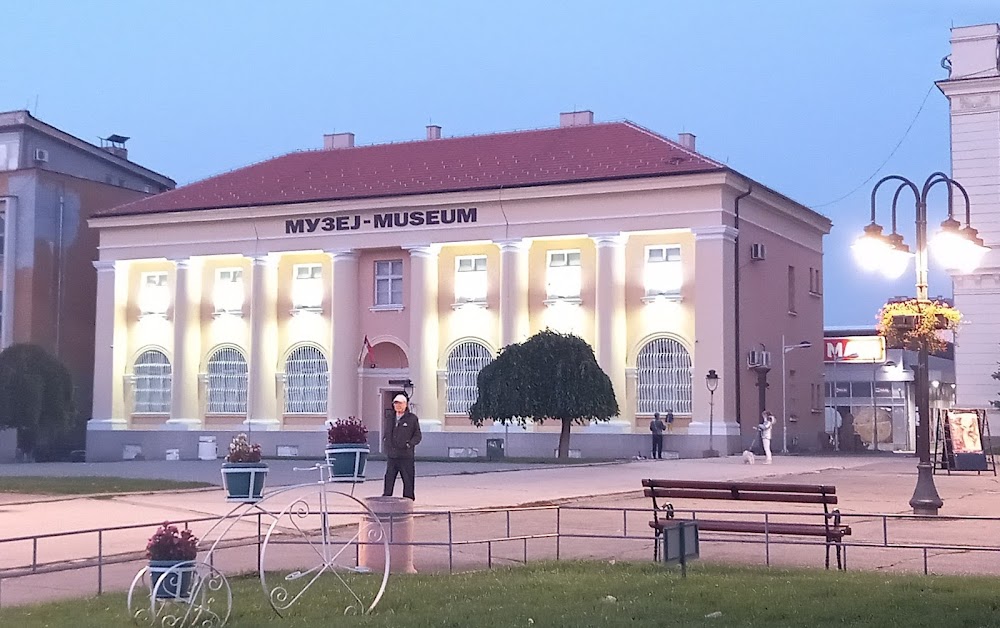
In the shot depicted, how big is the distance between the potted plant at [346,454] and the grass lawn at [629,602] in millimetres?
1009

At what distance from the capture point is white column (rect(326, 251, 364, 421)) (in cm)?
5153

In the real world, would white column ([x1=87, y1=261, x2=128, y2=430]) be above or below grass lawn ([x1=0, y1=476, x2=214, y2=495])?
above

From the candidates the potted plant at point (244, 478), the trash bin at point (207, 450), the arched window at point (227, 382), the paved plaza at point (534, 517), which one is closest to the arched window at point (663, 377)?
the paved plaza at point (534, 517)

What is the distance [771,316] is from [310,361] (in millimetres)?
18295

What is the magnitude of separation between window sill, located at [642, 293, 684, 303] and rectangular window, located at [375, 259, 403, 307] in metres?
10.3

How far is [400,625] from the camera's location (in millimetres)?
9312

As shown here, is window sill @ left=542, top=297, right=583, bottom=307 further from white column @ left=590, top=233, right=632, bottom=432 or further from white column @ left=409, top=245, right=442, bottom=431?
white column @ left=409, top=245, right=442, bottom=431

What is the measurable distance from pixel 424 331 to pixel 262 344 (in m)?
7.40

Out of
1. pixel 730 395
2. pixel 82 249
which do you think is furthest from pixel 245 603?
pixel 82 249

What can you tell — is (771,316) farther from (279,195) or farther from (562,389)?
(279,195)

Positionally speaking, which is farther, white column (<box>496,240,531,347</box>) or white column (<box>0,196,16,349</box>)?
white column (<box>0,196,16,349</box>)

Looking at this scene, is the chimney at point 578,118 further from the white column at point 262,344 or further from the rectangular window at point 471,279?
the white column at point 262,344

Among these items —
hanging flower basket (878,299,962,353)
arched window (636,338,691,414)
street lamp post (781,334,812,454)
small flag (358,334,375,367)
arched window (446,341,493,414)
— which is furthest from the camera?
small flag (358,334,375,367)

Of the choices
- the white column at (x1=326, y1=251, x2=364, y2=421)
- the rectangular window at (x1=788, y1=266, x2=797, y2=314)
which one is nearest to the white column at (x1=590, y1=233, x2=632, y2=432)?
the rectangular window at (x1=788, y1=266, x2=797, y2=314)
